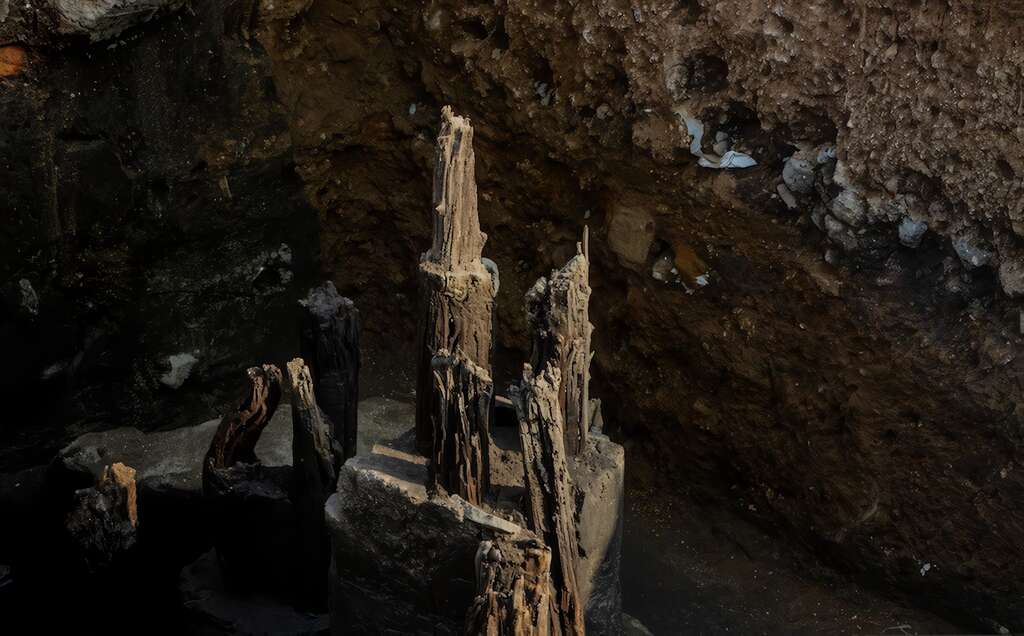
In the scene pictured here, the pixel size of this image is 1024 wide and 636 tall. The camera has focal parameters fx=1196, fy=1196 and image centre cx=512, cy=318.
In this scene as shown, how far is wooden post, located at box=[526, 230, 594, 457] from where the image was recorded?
14.6ft

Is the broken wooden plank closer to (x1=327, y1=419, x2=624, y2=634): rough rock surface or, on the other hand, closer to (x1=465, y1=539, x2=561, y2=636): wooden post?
(x1=327, y1=419, x2=624, y2=634): rough rock surface

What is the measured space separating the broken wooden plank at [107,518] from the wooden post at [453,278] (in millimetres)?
1663

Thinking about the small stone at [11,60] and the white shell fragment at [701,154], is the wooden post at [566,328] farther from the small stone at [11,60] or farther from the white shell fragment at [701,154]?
the small stone at [11,60]

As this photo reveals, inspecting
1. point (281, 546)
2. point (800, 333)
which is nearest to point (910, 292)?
point (800, 333)

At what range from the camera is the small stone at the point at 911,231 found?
18.3 feet

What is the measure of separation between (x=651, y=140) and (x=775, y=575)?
252cm

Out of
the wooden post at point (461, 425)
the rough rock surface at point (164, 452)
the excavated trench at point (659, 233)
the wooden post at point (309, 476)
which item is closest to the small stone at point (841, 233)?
the excavated trench at point (659, 233)

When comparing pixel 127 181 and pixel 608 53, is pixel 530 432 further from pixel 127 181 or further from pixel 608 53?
pixel 127 181

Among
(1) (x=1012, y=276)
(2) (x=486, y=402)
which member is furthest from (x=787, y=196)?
(2) (x=486, y=402)

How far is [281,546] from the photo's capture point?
18.4 feet

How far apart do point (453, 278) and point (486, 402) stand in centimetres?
51

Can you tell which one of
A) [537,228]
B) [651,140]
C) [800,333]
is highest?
[651,140]

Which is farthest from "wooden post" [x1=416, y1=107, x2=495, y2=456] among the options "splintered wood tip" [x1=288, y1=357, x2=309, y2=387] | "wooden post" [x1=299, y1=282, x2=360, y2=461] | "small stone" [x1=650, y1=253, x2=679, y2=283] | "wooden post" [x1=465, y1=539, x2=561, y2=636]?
"small stone" [x1=650, y1=253, x2=679, y2=283]

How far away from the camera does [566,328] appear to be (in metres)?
4.48
